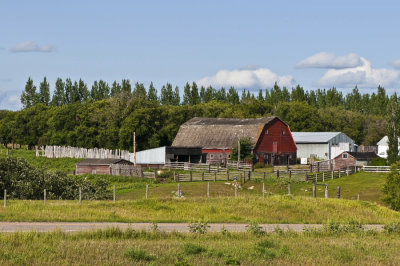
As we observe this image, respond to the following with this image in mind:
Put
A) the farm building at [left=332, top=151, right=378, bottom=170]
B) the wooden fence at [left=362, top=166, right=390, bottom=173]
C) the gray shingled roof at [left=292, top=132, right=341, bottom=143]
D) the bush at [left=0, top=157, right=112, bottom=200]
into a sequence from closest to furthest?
the bush at [left=0, top=157, right=112, bottom=200]
the wooden fence at [left=362, top=166, right=390, bottom=173]
the farm building at [left=332, top=151, right=378, bottom=170]
the gray shingled roof at [left=292, top=132, right=341, bottom=143]

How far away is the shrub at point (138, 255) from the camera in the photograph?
18.4m

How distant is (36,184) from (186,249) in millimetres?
28799

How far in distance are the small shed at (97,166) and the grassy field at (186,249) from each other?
48902 millimetres

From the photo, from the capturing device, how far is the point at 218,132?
90.3 m

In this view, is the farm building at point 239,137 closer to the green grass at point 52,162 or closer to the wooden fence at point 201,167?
the wooden fence at point 201,167

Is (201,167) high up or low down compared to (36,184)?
up

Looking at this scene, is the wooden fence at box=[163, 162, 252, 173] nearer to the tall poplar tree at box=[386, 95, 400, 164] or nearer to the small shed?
the small shed

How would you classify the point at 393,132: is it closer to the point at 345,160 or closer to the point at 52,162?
the point at 345,160

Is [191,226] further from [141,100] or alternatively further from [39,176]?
[141,100]

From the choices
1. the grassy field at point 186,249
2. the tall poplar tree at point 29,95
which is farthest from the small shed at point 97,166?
the tall poplar tree at point 29,95

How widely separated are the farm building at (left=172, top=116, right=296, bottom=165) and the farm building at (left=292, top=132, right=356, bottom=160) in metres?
15.2

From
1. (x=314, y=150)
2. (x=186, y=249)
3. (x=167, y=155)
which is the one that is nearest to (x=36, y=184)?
(x=186, y=249)

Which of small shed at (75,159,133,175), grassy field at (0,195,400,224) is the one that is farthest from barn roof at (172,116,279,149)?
grassy field at (0,195,400,224)

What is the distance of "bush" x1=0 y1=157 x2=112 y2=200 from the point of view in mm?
45156
